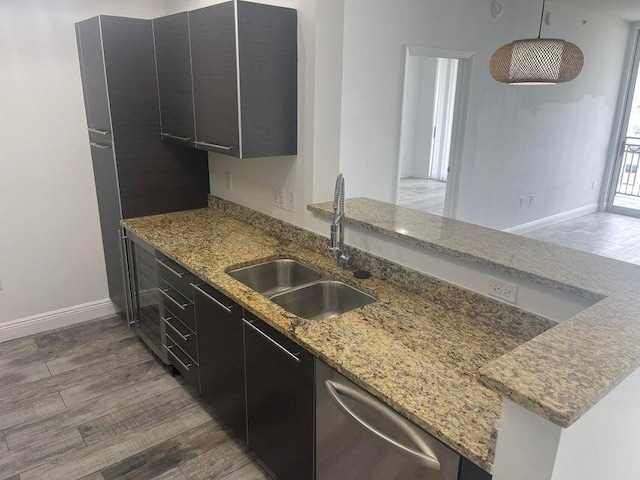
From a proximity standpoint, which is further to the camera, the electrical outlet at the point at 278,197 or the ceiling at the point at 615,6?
the ceiling at the point at 615,6

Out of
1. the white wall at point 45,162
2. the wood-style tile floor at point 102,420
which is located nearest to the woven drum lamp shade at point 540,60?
the white wall at point 45,162

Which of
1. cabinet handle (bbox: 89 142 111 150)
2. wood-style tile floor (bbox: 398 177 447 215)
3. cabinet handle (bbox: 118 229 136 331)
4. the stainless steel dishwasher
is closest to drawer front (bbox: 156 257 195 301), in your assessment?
cabinet handle (bbox: 118 229 136 331)

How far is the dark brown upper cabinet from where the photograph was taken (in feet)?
7.10

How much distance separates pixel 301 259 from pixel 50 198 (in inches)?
76.7

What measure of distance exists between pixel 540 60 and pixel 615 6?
311 cm

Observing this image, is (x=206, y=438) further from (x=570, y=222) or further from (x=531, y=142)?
(x=570, y=222)

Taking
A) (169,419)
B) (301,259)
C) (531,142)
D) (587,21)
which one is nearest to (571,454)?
(301,259)

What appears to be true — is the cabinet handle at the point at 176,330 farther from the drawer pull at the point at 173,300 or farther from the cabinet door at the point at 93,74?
the cabinet door at the point at 93,74

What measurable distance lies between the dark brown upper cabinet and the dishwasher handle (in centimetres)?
130

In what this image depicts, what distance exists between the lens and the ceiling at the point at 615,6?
512 centimetres

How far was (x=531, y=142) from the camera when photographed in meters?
5.43

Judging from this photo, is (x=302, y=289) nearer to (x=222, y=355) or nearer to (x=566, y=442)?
(x=222, y=355)

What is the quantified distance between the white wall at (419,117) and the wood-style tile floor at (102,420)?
6.08 meters

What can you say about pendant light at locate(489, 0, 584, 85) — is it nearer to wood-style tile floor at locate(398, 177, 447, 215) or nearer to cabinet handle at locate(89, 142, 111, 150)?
wood-style tile floor at locate(398, 177, 447, 215)
